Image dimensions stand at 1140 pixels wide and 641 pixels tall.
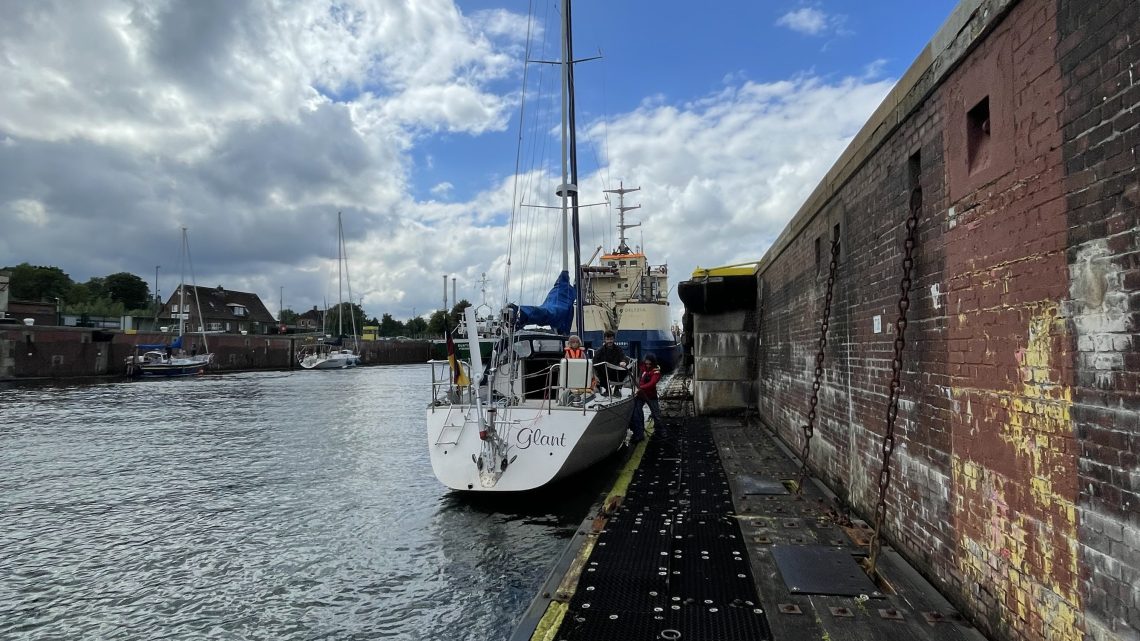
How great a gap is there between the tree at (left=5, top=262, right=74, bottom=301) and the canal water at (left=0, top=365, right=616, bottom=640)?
66381 mm

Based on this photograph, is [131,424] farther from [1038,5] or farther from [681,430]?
[1038,5]

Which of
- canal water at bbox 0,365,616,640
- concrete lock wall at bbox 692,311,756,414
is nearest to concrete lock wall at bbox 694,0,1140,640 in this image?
canal water at bbox 0,365,616,640

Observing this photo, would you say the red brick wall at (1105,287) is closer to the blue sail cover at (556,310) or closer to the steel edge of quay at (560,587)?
the steel edge of quay at (560,587)

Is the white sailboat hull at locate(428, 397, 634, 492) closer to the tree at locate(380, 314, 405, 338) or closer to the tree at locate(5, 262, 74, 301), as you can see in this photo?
the tree at locate(5, 262, 74, 301)

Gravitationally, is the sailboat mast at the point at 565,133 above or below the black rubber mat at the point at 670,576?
above

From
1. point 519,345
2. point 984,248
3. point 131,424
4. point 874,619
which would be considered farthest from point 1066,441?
point 131,424

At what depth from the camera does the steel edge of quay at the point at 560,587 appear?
3.62 meters

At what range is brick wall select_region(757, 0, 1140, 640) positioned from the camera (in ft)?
7.66

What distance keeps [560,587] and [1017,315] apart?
10.2ft

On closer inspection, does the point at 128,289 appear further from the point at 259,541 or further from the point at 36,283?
the point at 259,541

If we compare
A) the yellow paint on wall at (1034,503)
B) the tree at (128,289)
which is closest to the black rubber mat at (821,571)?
the yellow paint on wall at (1034,503)

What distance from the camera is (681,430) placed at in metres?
11.7

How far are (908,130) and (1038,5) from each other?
1.64 metres

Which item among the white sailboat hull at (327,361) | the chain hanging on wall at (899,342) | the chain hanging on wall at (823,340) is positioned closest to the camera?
the chain hanging on wall at (899,342)
